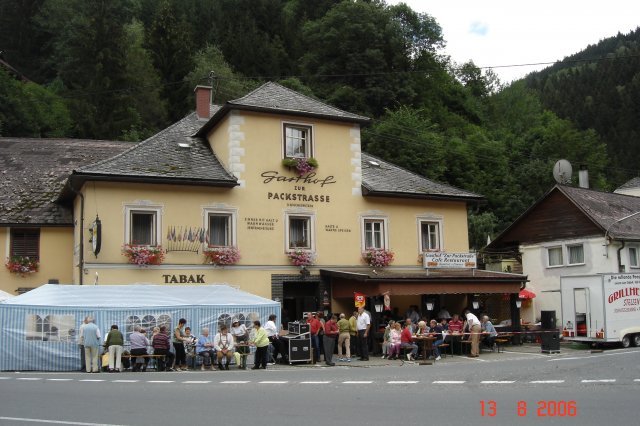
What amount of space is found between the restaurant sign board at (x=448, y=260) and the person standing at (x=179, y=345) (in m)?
10.9

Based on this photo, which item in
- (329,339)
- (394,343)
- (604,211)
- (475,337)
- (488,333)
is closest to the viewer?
(329,339)

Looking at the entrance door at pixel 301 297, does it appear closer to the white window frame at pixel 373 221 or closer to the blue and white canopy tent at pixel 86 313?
the white window frame at pixel 373 221

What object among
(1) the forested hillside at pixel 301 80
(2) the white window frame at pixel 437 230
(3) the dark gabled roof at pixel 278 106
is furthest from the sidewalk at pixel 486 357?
(1) the forested hillside at pixel 301 80

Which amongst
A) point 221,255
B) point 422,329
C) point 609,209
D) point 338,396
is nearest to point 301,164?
point 221,255

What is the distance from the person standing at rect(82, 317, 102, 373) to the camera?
66.8 ft

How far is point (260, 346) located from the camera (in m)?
21.4

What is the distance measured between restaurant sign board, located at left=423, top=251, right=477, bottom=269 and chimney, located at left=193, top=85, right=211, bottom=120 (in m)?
11.1

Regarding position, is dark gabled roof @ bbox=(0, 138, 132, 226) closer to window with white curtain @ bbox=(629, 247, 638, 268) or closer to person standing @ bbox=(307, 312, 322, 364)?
person standing @ bbox=(307, 312, 322, 364)

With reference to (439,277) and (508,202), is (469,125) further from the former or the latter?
(439,277)

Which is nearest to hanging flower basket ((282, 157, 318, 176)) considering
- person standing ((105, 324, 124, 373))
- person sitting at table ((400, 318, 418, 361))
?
person sitting at table ((400, 318, 418, 361))

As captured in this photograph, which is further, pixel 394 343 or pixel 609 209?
pixel 609 209

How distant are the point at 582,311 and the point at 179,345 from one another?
50.3ft

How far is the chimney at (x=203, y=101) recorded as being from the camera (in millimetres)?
31719

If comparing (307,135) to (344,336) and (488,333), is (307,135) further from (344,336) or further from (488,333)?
(488,333)
